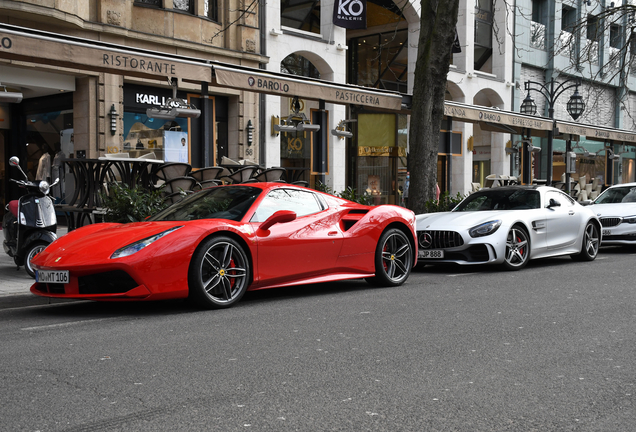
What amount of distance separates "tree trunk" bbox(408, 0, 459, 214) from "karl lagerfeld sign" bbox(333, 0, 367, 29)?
1117 cm

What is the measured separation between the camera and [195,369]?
4.46 metres

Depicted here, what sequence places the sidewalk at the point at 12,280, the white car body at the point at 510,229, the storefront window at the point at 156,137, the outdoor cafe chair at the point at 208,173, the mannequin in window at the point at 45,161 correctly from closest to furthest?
the sidewalk at the point at 12,280 → the white car body at the point at 510,229 → the outdoor cafe chair at the point at 208,173 → the mannequin in window at the point at 45,161 → the storefront window at the point at 156,137

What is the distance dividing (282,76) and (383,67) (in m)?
18.8

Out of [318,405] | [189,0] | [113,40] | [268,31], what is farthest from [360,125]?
[318,405]

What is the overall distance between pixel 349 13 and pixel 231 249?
1992cm

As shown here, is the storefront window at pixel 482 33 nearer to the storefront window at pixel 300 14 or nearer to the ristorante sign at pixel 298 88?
the storefront window at pixel 300 14

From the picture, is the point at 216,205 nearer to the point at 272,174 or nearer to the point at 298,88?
the point at 298,88

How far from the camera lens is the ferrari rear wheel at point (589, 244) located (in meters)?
11.7

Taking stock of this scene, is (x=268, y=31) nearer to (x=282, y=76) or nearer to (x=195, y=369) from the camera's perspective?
(x=282, y=76)

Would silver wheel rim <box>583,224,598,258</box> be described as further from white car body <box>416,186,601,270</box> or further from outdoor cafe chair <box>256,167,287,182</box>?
outdoor cafe chair <box>256,167,287,182</box>

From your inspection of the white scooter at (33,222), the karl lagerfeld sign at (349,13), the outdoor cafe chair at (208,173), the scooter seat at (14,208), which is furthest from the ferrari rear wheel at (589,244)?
the karl lagerfeld sign at (349,13)

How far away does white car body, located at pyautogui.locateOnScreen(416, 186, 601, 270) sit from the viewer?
10.1m

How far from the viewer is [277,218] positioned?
7215mm

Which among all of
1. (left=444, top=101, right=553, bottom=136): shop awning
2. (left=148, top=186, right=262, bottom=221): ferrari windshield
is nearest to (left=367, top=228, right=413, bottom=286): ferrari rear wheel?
(left=148, top=186, right=262, bottom=221): ferrari windshield
